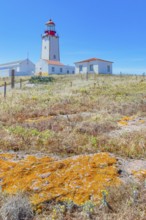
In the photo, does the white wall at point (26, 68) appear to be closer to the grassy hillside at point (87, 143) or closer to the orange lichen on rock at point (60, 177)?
the grassy hillside at point (87, 143)

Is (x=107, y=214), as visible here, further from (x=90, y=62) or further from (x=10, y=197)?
(x=90, y=62)

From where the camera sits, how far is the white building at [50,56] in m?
51.4

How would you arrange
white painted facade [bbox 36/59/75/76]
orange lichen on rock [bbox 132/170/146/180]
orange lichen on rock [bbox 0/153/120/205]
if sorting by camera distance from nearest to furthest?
1. orange lichen on rock [bbox 0/153/120/205]
2. orange lichen on rock [bbox 132/170/146/180]
3. white painted facade [bbox 36/59/75/76]

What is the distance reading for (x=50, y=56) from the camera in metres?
55.5

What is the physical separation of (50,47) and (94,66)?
15387mm

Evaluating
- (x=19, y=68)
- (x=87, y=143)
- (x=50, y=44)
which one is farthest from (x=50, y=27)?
(x=87, y=143)

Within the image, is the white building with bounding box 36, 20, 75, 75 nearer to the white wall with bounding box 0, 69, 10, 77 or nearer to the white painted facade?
the white painted facade

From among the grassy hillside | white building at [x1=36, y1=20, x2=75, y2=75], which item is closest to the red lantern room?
white building at [x1=36, y1=20, x2=75, y2=75]

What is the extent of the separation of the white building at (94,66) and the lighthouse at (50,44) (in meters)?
10.4

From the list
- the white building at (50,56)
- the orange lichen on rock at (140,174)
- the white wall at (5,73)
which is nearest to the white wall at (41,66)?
the white building at (50,56)

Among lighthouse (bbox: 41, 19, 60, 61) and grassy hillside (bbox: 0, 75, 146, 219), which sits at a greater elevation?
lighthouse (bbox: 41, 19, 60, 61)

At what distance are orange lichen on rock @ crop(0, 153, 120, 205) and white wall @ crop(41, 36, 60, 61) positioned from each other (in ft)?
177

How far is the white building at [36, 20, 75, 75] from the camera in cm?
5144

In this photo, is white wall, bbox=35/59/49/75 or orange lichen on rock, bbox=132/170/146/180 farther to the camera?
white wall, bbox=35/59/49/75
